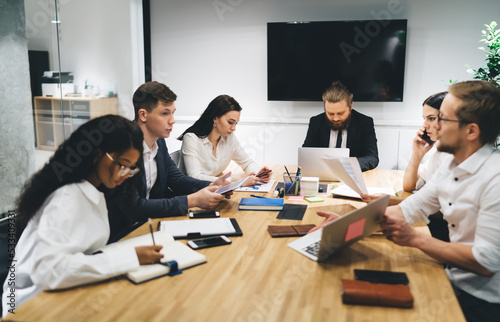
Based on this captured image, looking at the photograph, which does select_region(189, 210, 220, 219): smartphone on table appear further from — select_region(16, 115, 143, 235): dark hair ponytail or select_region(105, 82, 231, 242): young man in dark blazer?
select_region(16, 115, 143, 235): dark hair ponytail

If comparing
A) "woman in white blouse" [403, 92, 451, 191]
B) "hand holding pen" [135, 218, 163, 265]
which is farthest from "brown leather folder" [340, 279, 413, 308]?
"woman in white blouse" [403, 92, 451, 191]

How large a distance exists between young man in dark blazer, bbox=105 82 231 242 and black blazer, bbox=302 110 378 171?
1480mm

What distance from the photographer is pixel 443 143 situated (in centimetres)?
162

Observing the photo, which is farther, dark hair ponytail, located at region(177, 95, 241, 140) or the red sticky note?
dark hair ponytail, located at region(177, 95, 241, 140)

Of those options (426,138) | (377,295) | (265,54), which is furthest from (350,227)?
(265,54)

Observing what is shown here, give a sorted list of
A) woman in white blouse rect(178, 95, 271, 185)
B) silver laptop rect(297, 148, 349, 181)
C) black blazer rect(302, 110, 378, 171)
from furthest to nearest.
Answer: black blazer rect(302, 110, 378, 171)
woman in white blouse rect(178, 95, 271, 185)
silver laptop rect(297, 148, 349, 181)

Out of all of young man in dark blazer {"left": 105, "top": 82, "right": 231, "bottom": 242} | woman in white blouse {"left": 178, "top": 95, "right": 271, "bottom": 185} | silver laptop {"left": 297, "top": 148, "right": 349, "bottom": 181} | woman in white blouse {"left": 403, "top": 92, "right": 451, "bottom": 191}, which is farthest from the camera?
woman in white blouse {"left": 178, "top": 95, "right": 271, "bottom": 185}

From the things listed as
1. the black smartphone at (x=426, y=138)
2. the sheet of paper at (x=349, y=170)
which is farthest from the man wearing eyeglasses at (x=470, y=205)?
the black smartphone at (x=426, y=138)

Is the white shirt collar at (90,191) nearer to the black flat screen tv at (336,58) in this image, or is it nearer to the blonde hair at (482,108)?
the blonde hair at (482,108)

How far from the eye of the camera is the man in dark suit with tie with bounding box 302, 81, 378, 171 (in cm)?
336

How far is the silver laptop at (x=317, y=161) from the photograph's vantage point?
275cm

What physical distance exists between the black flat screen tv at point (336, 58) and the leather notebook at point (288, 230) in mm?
3197

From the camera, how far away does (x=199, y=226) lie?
1.84 metres

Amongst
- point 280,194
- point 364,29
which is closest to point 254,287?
point 280,194
